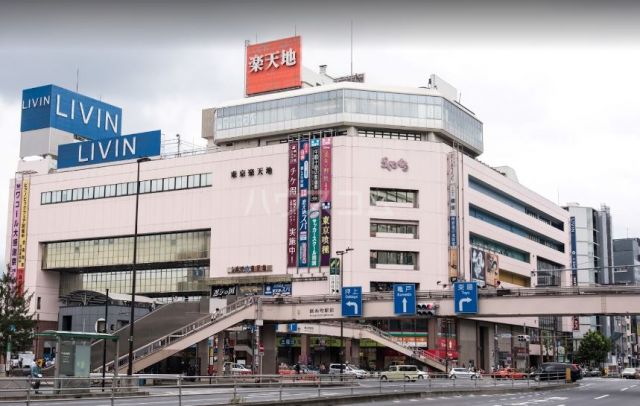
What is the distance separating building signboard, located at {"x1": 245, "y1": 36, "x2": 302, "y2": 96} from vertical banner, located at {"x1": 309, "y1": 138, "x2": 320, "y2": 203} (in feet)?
33.1

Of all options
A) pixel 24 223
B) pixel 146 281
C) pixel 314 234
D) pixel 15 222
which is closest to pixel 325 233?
pixel 314 234

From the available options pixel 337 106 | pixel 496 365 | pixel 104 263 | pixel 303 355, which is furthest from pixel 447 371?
pixel 104 263

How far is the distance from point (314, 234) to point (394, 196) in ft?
36.7

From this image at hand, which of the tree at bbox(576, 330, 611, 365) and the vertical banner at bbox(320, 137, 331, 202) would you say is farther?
the tree at bbox(576, 330, 611, 365)

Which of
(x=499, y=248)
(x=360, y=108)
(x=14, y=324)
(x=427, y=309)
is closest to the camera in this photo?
(x=14, y=324)

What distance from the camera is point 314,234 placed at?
98.7m

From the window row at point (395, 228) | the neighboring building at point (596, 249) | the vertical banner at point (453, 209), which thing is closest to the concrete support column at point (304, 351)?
the window row at point (395, 228)

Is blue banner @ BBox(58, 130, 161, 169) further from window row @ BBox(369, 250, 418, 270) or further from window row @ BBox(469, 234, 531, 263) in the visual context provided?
window row @ BBox(469, 234, 531, 263)

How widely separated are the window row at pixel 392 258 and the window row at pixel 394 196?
6.12 meters

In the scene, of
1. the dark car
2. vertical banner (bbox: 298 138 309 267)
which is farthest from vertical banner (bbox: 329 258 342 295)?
the dark car

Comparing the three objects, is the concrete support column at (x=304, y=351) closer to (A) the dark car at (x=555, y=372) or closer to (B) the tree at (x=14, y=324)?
(A) the dark car at (x=555, y=372)

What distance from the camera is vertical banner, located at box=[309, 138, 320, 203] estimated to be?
3932 inches

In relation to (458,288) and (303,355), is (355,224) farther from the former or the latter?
(458,288)

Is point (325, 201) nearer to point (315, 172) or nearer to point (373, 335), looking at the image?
point (315, 172)
